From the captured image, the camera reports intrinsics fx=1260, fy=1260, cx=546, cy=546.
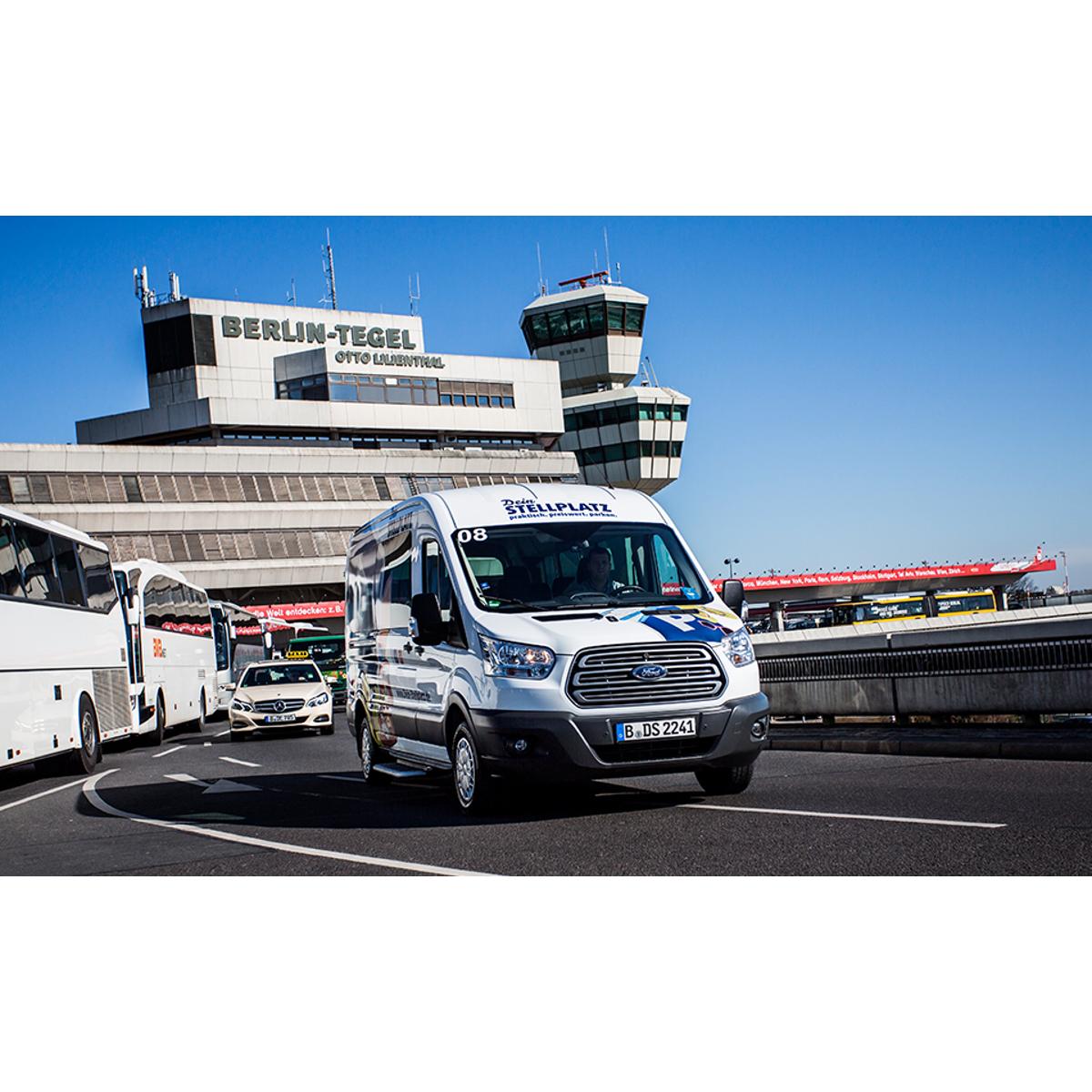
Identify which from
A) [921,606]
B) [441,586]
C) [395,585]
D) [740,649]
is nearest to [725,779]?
[740,649]

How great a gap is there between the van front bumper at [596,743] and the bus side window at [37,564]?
9.51 meters

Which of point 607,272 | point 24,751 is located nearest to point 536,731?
point 24,751

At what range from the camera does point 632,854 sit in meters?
7.73

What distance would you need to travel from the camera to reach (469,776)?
9891 mm

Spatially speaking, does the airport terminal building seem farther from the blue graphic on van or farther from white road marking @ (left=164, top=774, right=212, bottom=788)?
the blue graphic on van

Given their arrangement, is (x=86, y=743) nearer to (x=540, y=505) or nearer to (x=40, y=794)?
(x=40, y=794)

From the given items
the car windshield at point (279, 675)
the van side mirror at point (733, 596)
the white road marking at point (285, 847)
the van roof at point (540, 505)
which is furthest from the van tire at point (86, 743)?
the van side mirror at point (733, 596)

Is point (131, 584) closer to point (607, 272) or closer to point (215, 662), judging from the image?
point (215, 662)

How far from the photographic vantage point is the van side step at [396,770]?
41.2 ft

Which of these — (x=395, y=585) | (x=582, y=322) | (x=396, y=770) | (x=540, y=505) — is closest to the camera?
(x=540, y=505)

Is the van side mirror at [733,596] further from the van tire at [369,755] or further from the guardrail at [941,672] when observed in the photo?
the van tire at [369,755]

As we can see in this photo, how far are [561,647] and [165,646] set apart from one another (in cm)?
1968

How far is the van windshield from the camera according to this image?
1003 centimetres

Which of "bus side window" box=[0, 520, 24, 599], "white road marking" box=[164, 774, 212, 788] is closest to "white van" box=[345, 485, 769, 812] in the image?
"white road marking" box=[164, 774, 212, 788]
